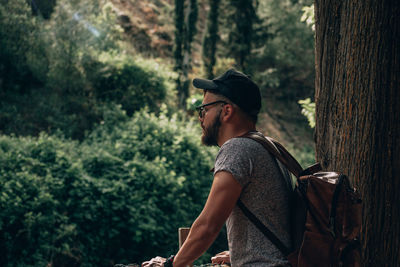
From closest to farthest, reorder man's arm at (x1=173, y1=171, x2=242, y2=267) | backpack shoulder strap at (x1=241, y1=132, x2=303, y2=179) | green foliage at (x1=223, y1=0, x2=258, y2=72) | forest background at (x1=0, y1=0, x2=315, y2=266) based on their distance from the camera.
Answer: man's arm at (x1=173, y1=171, x2=242, y2=267)
backpack shoulder strap at (x1=241, y1=132, x2=303, y2=179)
forest background at (x1=0, y1=0, x2=315, y2=266)
green foliage at (x1=223, y1=0, x2=258, y2=72)

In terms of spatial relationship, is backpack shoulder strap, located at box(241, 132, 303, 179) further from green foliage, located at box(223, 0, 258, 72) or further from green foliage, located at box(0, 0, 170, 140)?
green foliage, located at box(223, 0, 258, 72)

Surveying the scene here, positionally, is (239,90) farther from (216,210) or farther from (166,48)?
(166,48)

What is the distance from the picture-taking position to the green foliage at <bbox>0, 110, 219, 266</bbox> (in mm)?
5922

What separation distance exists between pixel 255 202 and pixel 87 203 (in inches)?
199

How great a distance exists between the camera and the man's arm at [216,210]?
2.08 metres

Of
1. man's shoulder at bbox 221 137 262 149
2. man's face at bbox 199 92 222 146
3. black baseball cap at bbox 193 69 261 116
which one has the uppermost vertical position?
black baseball cap at bbox 193 69 261 116

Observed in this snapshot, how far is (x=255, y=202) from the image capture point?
7.14ft

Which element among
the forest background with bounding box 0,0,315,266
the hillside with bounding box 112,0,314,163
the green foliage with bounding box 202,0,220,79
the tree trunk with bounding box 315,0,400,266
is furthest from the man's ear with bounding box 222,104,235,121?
the hillside with bounding box 112,0,314,163

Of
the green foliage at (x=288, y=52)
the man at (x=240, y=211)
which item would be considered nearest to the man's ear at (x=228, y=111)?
the man at (x=240, y=211)

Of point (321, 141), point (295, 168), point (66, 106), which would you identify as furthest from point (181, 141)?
point (295, 168)

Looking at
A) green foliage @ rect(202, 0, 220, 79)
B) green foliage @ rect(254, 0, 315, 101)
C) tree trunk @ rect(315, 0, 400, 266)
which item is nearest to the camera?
tree trunk @ rect(315, 0, 400, 266)

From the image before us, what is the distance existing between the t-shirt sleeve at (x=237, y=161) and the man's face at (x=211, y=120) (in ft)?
0.85

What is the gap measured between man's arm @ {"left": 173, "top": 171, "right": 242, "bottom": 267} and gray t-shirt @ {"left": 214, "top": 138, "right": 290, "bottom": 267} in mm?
44

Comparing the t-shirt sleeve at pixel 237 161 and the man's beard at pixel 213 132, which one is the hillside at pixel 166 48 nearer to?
the man's beard at pixel 213 132
